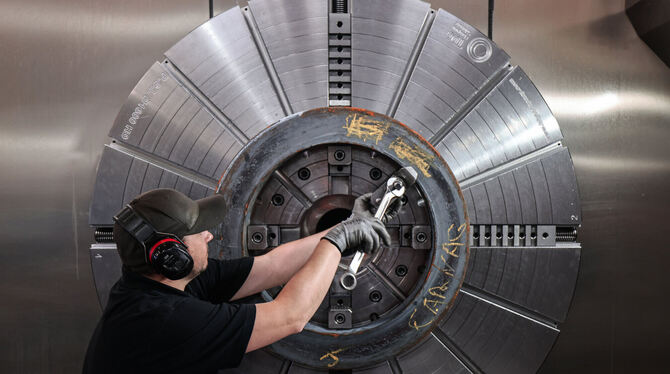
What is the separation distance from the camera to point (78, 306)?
7.40 ft

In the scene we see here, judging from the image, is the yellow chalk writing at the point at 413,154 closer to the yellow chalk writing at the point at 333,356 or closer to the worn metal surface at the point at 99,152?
the yellow chalk writing at the point at 333,356

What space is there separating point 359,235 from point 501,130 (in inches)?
25.9

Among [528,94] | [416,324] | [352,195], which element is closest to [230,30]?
[352,195]

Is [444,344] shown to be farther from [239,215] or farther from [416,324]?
[239,215]

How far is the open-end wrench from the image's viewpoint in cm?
143

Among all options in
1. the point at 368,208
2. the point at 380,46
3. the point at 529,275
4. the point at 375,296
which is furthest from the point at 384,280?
the point at 380,46

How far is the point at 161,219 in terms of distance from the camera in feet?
4.20

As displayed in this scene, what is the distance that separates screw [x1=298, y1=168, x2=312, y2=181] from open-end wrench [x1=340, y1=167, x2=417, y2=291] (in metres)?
0.27

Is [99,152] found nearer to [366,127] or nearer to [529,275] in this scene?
[366,127]

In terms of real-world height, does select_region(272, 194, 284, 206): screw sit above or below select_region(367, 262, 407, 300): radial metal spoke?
above

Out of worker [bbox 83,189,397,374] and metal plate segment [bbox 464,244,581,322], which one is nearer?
worker [bbox 83,189,397,374]

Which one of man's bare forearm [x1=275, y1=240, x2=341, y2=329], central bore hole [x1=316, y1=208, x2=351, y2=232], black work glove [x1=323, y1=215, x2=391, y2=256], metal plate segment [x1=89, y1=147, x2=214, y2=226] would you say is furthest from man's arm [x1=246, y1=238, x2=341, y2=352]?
metal plate segment [x1=89, y1=147, x2=214, y2=226]

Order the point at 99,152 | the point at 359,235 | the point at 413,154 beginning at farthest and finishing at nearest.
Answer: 1. the point at 99,152
2. the point at 413,154
3. the point at 359,235

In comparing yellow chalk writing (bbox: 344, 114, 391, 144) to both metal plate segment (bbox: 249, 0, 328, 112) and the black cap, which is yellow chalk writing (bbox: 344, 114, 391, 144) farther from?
the black cap
